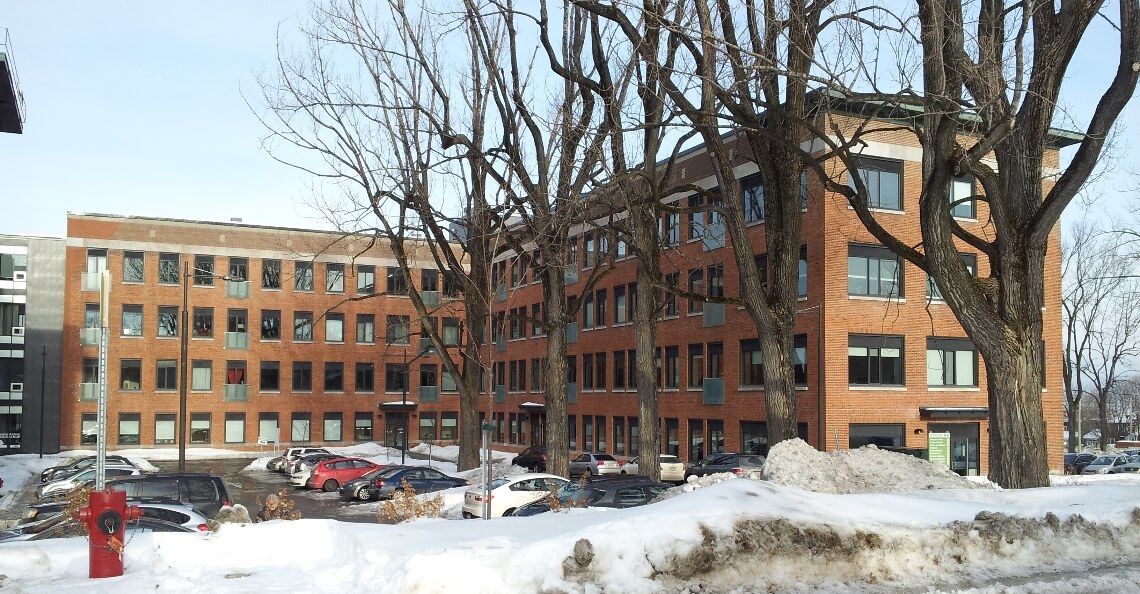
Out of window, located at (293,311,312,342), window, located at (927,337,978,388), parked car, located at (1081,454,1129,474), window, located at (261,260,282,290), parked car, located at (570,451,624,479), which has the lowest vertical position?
parked car, located at (1081,454,1129,474)

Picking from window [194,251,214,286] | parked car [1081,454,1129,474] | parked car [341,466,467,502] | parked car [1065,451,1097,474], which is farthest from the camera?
window [194,251,214,286]

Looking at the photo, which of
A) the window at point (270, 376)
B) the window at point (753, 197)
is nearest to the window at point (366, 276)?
the window at point (270, 376)

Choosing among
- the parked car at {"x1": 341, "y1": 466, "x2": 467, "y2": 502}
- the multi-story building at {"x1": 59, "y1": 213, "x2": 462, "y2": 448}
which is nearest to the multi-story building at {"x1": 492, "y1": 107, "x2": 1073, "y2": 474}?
the parked car at {"x1": 341, "y1": 466, "x2": 467, "y2": 502}

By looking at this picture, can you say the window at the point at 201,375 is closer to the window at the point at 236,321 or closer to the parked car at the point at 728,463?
the window at the point at 236,321

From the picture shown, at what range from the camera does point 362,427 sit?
6800cm

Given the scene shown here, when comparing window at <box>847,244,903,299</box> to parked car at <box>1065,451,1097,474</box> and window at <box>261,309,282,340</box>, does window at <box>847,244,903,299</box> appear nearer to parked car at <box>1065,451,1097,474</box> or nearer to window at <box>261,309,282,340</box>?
parked car at <box>1065,451,1097,474</box>

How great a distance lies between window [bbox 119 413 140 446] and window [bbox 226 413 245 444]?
5401mm

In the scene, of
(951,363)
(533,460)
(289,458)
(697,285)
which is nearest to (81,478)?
(289,458)

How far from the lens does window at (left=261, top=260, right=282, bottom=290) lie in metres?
64.4

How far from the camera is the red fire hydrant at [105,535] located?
9828 millimetres

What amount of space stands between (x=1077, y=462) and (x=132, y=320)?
55075mm

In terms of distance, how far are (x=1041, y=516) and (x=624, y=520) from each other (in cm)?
565

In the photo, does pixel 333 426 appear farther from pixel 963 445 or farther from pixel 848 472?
pixel 848 472

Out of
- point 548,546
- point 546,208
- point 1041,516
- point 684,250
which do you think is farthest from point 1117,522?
point 684,250
